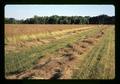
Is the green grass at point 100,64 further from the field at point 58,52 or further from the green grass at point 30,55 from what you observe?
the green grass at point 30,55

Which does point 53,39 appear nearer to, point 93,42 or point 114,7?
point 93,42

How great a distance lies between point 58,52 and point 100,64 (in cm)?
53

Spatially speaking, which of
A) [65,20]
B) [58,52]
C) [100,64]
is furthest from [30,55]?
[100,64]

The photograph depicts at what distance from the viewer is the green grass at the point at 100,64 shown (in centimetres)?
466

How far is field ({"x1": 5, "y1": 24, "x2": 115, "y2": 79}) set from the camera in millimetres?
4660

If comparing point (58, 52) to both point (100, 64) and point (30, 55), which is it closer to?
point (30, 55)

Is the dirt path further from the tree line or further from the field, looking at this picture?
the tree line

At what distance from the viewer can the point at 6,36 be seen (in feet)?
15.4

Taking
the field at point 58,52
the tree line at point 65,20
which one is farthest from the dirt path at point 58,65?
the tree line at point 65,20

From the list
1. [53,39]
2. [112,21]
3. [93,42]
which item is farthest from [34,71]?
[112,21]

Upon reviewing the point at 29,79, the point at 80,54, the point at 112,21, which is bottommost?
the point at 29,79

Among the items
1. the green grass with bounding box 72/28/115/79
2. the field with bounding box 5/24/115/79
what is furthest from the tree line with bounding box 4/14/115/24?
the green grass with bounding box 72/28/115/79

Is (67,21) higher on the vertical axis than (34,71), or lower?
higher
